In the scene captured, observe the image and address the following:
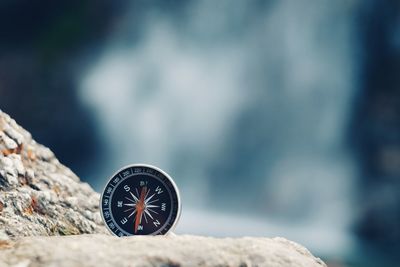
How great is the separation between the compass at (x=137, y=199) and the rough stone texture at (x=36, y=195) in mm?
1394

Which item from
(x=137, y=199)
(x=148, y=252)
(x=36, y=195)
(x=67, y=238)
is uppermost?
(x=36, y=195)

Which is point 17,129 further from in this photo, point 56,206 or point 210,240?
point 210,240

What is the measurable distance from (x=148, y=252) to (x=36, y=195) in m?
3.22

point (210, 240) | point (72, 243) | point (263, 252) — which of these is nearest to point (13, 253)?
point (72, 243)

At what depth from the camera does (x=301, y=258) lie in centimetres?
744

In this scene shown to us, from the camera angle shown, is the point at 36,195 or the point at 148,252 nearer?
the point at 148,252

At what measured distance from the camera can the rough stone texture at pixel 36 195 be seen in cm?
864

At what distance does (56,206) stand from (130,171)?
193cm

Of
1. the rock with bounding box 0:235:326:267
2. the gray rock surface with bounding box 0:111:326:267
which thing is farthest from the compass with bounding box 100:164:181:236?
the rock with bounding box 0:235:326:267

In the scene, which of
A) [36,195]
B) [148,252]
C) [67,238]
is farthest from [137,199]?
[36,195]

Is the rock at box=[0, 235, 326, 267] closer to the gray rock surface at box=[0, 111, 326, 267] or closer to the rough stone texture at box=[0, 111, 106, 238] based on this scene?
the gray rock surface at box=[0, 111, 326, 267]

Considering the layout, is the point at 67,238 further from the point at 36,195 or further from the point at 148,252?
the point at 36,195

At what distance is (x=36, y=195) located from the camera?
29.9 ft

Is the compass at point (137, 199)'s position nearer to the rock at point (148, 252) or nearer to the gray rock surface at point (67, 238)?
the gray rock surface at point (67, 238)
